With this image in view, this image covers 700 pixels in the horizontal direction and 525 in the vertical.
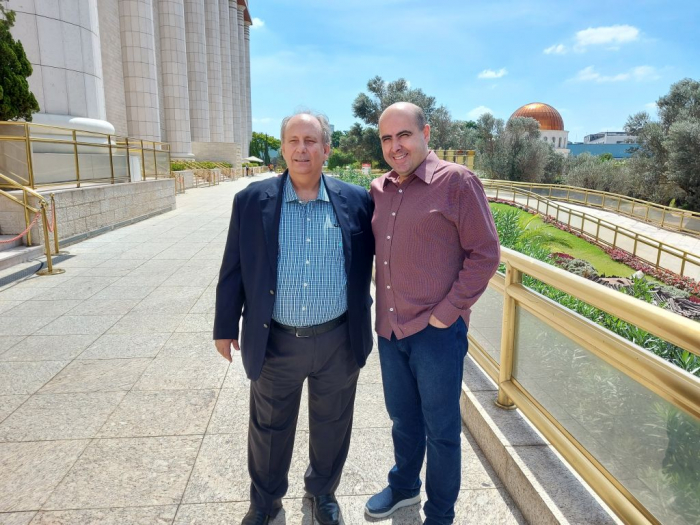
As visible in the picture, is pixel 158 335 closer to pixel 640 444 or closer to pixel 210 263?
pixel 210 263

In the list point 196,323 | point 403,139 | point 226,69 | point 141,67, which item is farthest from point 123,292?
point 226,69

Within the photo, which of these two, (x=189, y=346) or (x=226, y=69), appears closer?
(x=189, y=346)

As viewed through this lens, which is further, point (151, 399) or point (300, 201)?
point (151, 399)

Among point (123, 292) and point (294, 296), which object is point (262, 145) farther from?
point (294, 296)

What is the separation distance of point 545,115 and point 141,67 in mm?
73721

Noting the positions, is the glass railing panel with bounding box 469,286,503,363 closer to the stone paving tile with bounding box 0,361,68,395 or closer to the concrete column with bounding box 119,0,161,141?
the stone paving tile with bounding box 0,361,68,395

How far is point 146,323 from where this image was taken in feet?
16.9

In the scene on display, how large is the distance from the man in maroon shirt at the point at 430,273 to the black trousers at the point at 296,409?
25 cm

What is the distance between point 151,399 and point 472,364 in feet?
7.52

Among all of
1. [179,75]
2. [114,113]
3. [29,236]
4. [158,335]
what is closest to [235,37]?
[179,75]

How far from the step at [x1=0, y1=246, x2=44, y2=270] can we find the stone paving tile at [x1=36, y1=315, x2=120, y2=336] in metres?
2.91

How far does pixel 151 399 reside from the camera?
350 centimetres

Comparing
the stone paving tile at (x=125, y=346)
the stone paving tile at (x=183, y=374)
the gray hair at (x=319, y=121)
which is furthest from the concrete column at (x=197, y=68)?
the gray hair at (x=319, y=121)

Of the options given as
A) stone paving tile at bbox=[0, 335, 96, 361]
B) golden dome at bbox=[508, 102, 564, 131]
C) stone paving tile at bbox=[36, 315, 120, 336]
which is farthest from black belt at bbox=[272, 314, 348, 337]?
golden dome at bbox=[508, 102, 564, 131]
